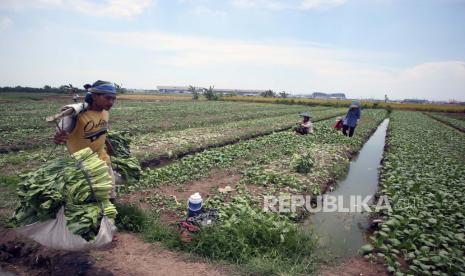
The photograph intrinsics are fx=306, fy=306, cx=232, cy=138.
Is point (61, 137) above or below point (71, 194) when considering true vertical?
above

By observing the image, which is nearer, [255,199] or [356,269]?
[356,269]

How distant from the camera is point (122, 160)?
5188 millimetres

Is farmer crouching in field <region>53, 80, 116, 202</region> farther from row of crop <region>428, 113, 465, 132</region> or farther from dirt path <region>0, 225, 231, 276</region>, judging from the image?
row of crop <region>428, 113, 465, 132</region>

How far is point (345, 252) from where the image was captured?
202 inches

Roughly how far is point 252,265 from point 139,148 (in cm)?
857

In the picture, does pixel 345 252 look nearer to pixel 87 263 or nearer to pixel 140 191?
pixel 87 263

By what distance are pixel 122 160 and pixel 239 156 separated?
6043 mm

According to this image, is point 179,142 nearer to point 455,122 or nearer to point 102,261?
point 102,261

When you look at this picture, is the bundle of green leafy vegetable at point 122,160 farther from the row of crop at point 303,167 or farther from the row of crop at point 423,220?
the row of crop at point 423,220

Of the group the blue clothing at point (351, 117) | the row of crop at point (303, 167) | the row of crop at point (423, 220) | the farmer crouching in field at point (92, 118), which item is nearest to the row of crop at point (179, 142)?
the row of crop at point (303, 167)

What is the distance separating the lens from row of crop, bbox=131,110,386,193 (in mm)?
7921

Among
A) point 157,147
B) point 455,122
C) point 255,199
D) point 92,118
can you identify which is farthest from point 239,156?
point 455,122

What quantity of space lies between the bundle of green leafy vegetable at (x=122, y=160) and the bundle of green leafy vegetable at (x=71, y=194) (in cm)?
96

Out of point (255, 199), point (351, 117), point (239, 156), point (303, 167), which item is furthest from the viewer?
point (351, 117)
